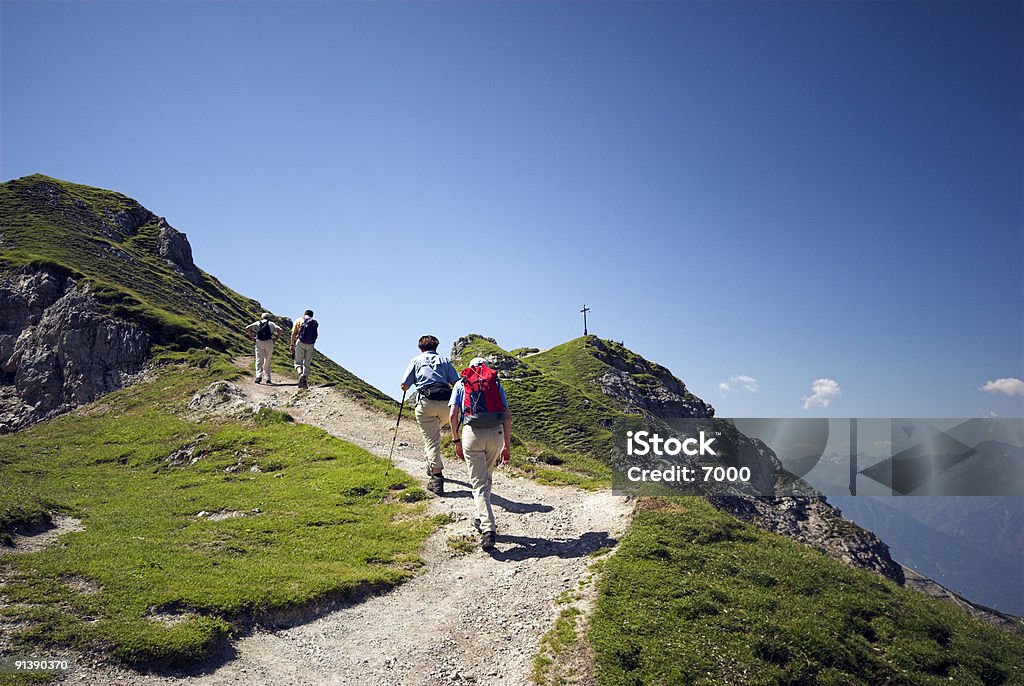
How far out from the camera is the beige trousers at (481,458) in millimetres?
12828

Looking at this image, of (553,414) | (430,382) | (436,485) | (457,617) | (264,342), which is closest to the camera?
(457,617)

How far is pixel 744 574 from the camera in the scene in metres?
11.2

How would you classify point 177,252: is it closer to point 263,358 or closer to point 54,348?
point 54,348

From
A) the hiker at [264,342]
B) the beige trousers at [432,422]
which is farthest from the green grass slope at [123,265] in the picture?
the beige trousers at [432,422]

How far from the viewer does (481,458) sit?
12.9 meters

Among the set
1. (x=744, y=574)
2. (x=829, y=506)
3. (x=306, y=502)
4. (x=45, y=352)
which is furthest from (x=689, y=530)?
(x=45, y=352)

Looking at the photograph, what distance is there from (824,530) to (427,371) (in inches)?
1042

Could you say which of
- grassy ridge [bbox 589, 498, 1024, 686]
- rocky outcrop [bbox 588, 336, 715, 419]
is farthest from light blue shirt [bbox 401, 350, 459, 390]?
rocky outcrop [bbox 588, 336, 715, 419]

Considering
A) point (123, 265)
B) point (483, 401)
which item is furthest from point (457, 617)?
point (123, 265)

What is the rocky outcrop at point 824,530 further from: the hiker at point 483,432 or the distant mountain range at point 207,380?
the hiker at point 483,432

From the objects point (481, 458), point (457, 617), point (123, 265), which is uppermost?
point (123, 265)

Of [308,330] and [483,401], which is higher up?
[308,330]

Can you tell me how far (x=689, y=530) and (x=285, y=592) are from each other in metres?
8.97

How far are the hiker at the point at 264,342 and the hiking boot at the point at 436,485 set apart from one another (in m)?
18.7
